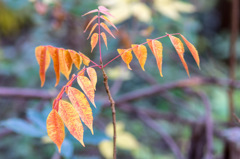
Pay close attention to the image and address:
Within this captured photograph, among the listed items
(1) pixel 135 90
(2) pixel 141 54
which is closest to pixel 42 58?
(2) pixel 141 54

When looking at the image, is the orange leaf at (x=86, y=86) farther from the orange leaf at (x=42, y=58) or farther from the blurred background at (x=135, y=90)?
the blurred background at (x=135, y=90)

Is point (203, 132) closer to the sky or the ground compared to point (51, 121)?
closer to the ground

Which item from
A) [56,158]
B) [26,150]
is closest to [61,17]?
[56,158]

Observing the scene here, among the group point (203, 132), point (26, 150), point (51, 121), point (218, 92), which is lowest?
point (26, 150)

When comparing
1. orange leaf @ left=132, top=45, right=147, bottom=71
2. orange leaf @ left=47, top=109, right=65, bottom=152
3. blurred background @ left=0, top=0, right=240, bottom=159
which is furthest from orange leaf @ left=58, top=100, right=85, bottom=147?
blurred background @ left=0, top=0, right=240, bottom=159

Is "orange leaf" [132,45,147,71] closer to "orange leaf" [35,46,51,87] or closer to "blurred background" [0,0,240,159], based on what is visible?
"orange leaf" [35,46,51,87]

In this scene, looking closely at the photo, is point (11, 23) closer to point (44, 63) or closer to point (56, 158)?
point (56, 158)

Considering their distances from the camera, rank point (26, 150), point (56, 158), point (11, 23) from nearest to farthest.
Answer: point (56, 158) < point (26, 150) < point (11, 23)

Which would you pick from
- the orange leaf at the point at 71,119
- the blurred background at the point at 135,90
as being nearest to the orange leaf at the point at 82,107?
the orange leaf at the point at 71,119
